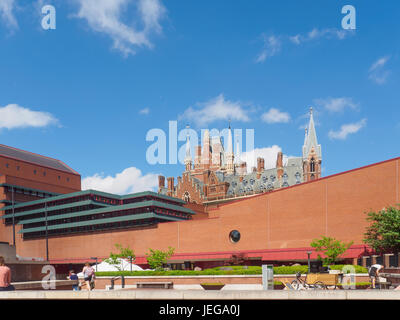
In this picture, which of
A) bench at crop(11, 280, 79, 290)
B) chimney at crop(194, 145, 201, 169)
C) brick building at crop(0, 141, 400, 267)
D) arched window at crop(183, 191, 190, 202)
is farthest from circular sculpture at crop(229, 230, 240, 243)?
chimney at crop(194, 145, 201, 169)

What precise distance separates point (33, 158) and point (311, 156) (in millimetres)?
77387

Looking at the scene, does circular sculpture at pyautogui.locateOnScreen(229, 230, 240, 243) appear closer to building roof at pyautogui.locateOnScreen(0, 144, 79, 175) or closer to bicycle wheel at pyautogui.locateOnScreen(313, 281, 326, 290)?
bicycle wheel at pyautogui.locateOnScreen(313, 281, 326, 290)

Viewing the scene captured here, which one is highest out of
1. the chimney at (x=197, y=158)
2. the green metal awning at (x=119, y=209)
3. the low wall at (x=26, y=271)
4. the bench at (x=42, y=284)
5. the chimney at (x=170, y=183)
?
the chimney at (x=197, y=158)

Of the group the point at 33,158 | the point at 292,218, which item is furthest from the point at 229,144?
the point at 292,218

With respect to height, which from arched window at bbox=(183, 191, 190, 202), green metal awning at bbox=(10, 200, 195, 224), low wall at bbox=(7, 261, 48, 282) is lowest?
low wall at bbox=(7, 261, 48, 282)

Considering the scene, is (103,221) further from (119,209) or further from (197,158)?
(197,158)

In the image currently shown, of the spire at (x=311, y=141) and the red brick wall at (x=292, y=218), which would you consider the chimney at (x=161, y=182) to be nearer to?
the spire at (x=311, y=141)

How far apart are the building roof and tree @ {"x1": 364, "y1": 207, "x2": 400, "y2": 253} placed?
78.1 m

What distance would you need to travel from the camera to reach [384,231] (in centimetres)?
3959

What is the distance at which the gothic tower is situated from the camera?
4966 inches

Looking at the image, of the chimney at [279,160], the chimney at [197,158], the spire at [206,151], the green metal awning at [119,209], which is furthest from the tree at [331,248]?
the chimney at [197,158]

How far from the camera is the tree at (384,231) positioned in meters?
38.4

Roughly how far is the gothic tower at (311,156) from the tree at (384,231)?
82524mm
